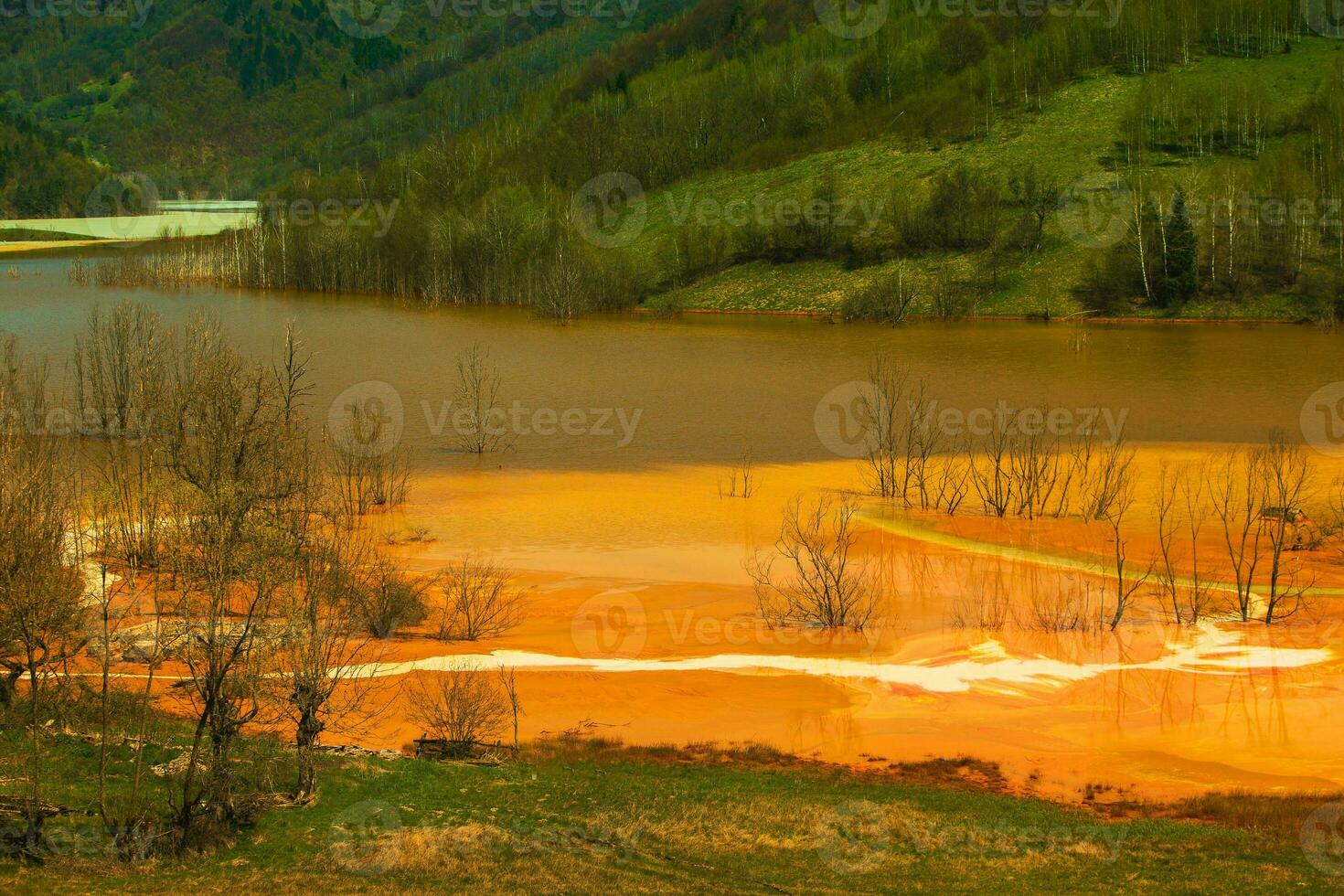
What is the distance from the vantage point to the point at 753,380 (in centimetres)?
5522

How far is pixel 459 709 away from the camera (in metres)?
17.0

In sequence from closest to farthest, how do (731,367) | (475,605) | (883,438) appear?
(475,605)
(883,438)
(731,367)

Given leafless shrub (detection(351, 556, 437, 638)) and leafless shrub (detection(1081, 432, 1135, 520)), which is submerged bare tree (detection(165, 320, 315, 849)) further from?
leafless shrub (detection(1081, 432, 1135, 520))

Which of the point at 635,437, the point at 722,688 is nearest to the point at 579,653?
the point at 722,688

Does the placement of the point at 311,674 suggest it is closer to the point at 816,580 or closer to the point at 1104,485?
the point at 816,580

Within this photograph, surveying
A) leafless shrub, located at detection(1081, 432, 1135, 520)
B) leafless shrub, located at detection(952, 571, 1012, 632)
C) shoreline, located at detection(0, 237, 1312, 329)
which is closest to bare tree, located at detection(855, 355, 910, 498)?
leafless shrub, located at detection(1081, 432, 1135, 520)

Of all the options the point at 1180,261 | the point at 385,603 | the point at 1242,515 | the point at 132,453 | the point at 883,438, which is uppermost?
the point at 1180,261

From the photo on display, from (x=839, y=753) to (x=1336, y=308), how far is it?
208ft

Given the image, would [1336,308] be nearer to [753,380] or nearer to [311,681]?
[753,380]

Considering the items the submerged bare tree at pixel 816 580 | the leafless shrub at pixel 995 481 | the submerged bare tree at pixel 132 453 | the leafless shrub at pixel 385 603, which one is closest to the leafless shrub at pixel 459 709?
the leafless shrub at pixel 385 603

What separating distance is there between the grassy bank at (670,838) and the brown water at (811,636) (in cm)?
207

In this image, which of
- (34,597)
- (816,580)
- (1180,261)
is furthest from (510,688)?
(1180,261)

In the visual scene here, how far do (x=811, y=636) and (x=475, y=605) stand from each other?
5.88 metres

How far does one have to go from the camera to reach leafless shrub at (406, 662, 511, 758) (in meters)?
16.8
